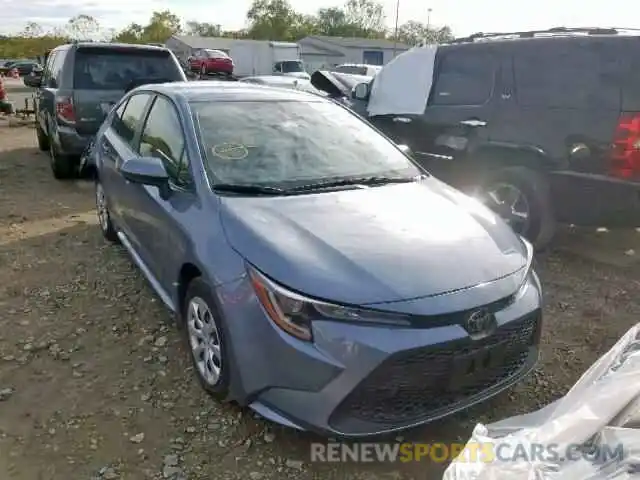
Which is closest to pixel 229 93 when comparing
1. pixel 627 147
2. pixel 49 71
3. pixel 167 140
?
pixel 167 140

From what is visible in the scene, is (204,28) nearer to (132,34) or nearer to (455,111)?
(132,34)

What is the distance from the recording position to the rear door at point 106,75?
735cm

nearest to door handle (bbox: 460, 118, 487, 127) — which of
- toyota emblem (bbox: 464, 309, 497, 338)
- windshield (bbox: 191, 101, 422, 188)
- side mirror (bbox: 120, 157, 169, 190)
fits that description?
windshield (bbox: 191, 101, 422, 188)

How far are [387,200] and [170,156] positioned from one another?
1337mm

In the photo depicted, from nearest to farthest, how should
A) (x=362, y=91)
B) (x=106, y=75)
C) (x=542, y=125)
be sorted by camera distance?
(x=542, y=125) < (x=362, y=91) < (x=106, y=75)

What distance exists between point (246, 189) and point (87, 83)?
5.27 meters

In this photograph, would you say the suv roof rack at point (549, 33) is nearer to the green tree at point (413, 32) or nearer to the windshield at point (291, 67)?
the windshield at point (291, 67)

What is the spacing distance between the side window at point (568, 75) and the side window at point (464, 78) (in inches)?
12.5

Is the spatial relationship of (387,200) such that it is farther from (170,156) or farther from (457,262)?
(170,156)

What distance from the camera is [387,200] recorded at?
3260mm

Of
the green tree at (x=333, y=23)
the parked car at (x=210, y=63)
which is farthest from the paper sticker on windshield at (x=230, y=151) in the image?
the green tree at (x=333, y=23)

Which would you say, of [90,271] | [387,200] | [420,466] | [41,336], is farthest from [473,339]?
[90,271]

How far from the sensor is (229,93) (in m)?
3.91

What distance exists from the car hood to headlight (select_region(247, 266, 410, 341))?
4 centimetres
